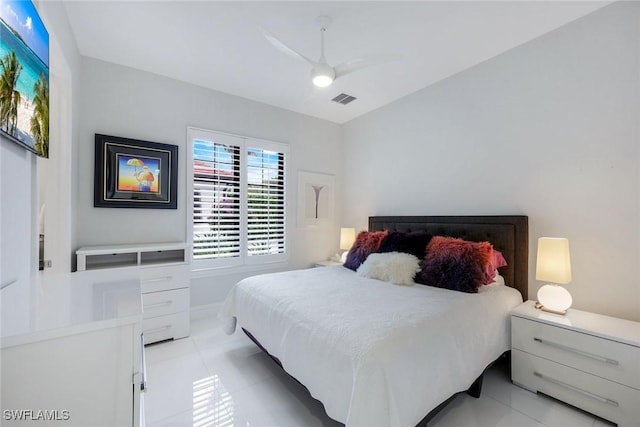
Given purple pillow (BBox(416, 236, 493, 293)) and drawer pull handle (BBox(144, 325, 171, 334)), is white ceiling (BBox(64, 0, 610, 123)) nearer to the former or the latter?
purple pillow (BBox(416, 236, 493, 293))

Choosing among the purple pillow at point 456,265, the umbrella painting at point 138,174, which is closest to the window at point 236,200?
the umbrella painting at point 138,174

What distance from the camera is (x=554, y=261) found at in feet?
6.81

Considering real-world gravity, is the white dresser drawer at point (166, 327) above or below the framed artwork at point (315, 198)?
below

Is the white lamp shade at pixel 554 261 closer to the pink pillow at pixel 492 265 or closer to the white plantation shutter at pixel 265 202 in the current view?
the pink pillow at pixel 492 265

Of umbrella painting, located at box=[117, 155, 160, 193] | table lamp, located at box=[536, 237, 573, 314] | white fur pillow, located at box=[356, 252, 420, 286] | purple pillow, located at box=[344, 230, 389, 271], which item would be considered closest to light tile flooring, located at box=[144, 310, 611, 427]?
table lamp, located at box=[536, 237, 573, 314]

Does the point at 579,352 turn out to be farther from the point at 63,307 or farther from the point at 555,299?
the point at 63,307

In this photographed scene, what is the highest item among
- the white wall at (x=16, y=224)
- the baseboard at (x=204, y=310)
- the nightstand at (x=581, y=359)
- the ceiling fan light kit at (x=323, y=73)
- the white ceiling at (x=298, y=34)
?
the white ceiling at (x=298, y=34)

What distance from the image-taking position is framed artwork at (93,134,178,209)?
276 centimetres

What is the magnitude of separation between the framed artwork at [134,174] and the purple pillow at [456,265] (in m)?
2.90

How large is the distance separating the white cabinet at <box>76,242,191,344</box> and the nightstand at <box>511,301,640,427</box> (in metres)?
3.09

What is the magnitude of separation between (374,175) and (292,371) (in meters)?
3.06

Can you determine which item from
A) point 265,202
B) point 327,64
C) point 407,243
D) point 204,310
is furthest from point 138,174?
point 407,243

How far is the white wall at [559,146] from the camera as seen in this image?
2.01 meters

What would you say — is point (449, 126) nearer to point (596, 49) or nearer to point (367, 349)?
point (596, 49)
